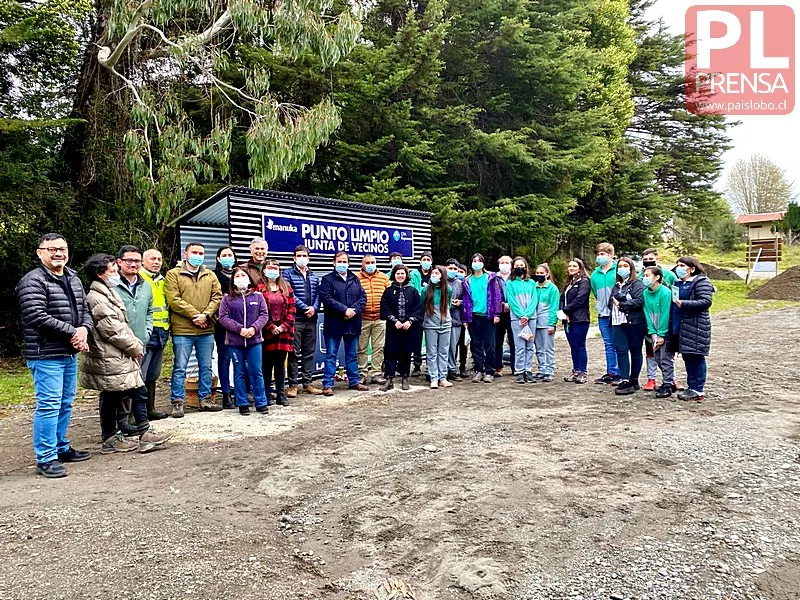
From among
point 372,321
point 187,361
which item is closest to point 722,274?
point 372,321

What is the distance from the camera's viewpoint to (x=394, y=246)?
377 inches

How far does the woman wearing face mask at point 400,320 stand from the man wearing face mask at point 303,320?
954 millimetres

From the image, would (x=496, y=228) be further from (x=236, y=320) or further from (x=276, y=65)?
(x=236, y=320)

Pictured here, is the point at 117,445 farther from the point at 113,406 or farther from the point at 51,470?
the point at 51,470

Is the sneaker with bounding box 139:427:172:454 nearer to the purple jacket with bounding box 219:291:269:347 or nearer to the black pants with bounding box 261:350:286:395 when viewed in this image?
the purple jacket with bounding box 219:291:269:347

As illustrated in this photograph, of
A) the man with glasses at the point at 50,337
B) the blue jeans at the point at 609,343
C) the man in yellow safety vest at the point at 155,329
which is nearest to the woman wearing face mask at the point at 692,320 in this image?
the blue jeans at the point at 609,343

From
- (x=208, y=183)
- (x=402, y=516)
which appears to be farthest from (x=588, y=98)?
(x=402, y=516)

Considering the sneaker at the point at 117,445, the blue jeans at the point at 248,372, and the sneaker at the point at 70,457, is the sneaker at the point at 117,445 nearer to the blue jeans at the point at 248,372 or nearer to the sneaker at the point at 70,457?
the sneaker at the point at 70,457

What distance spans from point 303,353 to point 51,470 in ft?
11.3

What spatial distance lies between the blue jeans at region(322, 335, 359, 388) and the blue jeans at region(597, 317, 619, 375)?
337 cm

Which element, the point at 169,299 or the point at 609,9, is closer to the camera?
the point at 169,299

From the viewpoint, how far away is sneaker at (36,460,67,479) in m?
4.45

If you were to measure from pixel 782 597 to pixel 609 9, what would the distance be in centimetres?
2366

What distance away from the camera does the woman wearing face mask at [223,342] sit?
6699 mm
